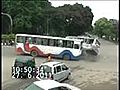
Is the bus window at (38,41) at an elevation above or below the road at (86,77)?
above

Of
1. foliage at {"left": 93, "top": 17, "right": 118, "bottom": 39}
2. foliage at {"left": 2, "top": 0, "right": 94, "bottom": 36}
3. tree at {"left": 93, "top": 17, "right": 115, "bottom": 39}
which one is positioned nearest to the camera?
foliage at {"left": 2, "top": 0, "right": 94, "bottom": 36}

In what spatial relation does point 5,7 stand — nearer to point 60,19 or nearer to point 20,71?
point 60,19

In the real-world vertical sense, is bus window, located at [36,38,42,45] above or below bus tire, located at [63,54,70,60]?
above

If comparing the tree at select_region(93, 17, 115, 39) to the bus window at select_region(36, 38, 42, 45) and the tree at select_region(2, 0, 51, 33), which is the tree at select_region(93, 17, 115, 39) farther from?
the bus window at select_region(36, 38, 42, 45)

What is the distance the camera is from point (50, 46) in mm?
27750

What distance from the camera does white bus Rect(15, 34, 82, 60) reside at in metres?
27.3

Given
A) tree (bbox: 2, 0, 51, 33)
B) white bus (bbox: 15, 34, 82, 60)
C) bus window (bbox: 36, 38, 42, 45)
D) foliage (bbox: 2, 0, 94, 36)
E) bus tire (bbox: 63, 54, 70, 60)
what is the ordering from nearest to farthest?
white bus (bbox: 15, 34, 82, 60)
bus tire (bbox: 63, 54, 70, 60)
bus window (bbox: 36, 38, 42, 45)
tree (bbox: 2, 0, 51, 33)
foliage (bbox: 2, 0, 94, 36)

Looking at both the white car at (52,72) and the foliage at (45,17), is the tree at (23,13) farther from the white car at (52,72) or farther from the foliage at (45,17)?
the white car at (52,72)

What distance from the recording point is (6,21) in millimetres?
52031

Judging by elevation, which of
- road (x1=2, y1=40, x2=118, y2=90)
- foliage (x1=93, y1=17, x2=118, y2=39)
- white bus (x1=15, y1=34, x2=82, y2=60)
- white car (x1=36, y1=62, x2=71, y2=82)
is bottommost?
road (x1=2, y1=40, x2=118, y2=90)

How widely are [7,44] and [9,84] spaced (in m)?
22.5

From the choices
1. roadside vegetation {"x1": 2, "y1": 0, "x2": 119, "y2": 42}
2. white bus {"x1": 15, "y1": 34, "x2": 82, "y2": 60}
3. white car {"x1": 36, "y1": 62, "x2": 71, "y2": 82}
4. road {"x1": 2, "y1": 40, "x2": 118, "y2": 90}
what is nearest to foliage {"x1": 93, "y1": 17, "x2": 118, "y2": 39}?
roadside vegetation {"x1": 2, "y1": 0, "x2": 119, "y2": 42}

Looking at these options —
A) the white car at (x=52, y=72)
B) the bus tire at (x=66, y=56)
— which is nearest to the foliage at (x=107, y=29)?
the bus tire at (x=66, y=56)

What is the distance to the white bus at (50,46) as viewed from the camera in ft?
89.6
